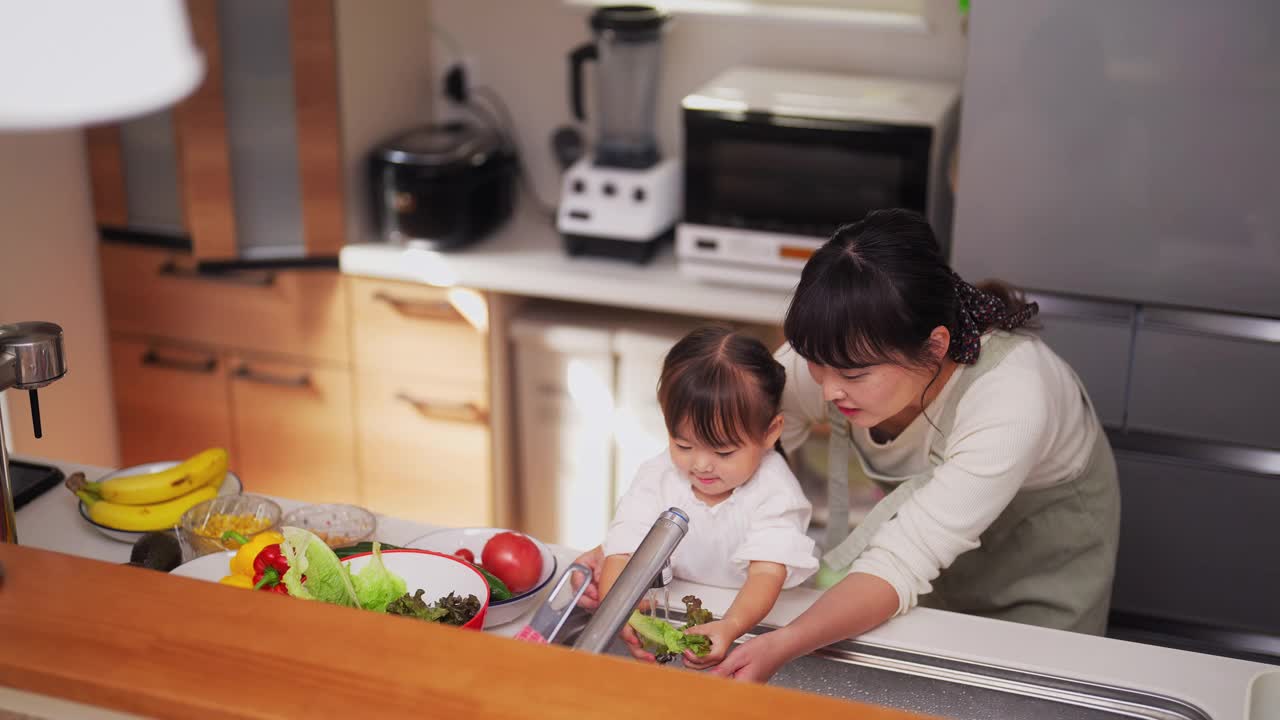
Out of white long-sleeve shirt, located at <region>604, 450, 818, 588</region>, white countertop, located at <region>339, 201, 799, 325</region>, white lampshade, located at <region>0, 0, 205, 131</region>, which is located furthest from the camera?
white countertop, located at <region>339, 201, 799, 325</region>

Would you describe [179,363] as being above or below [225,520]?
below

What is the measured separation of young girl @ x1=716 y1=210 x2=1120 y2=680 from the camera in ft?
4.62

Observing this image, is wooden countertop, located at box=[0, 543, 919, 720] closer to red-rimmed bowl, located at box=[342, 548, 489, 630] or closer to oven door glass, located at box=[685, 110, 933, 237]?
red-rimmed bowl, located at box=[342, 548, 489, 630]

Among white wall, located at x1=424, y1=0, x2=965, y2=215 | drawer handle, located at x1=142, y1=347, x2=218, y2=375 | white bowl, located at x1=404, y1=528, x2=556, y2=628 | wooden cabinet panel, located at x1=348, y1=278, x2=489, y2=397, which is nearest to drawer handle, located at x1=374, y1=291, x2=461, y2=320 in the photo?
wooden cabinet panel, located at x1=348, y1=278, x2=489, y2=397

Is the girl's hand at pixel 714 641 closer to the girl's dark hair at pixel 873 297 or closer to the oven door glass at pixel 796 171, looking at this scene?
the girl's dark hair at pixel 873 297

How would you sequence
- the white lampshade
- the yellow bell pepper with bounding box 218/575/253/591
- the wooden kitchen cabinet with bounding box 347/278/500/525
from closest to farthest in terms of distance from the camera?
the white lampshade, the yellow bell pepper with bounding box 218/575/253/591, the wooden kitchen cabinet with bounding box 347/278/500/525

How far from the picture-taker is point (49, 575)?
1.05 m

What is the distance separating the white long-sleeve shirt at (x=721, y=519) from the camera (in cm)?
145

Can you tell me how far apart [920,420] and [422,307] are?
1.60 m

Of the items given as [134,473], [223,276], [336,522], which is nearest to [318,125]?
[223,276]

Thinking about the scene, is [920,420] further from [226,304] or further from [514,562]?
[226,304]

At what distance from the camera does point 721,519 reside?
1495mm

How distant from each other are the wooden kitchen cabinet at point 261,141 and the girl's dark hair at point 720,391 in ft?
5.46

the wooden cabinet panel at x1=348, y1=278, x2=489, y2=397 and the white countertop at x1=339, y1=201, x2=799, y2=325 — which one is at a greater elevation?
the white countertop at x1=339, y1=201, x2=799, y2=325
